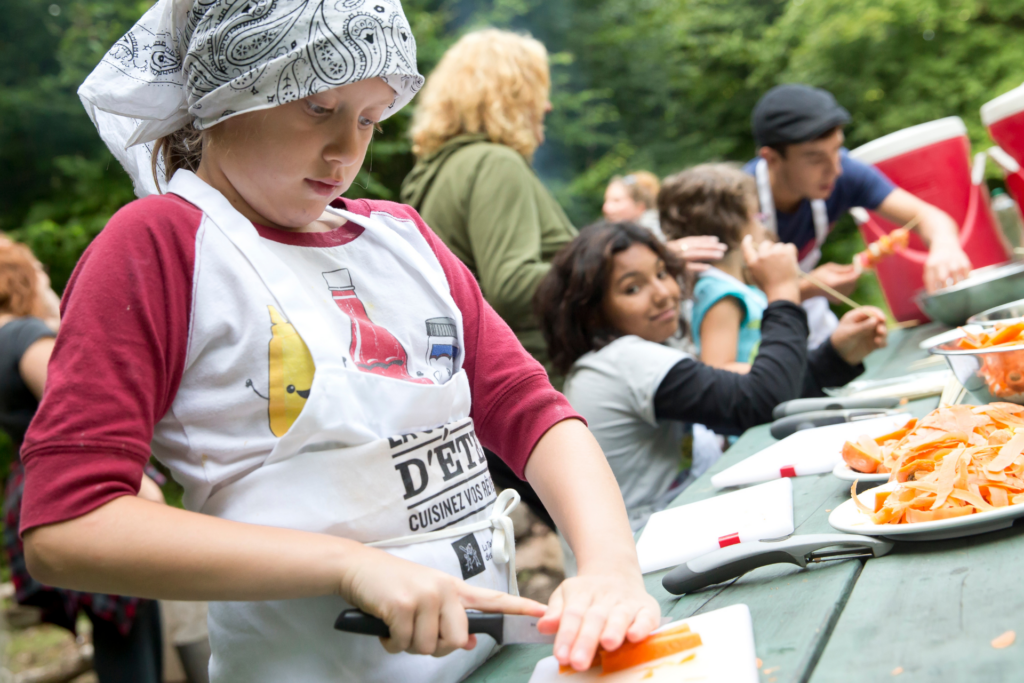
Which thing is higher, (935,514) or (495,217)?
(495,217)

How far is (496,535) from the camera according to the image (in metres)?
1.05

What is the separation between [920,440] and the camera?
3.94 ft

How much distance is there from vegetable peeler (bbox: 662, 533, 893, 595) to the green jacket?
1616mm

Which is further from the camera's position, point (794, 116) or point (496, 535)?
point (794, 116)

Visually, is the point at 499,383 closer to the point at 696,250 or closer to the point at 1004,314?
the point at 1004,314

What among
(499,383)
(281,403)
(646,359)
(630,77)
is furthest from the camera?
(630,77)

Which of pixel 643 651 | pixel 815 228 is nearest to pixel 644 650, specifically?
pixel 643 651

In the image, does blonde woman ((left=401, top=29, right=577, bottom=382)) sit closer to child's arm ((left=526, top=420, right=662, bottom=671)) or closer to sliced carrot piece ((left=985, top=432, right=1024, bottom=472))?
child's arm ((left=526, top=420, right=662, bottom=671))

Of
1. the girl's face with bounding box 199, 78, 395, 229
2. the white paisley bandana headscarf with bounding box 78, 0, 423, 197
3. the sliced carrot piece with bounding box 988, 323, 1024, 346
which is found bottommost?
the sliced carrot piece with bounding box 988, 323, 1024, 346

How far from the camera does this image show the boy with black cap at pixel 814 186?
3633 mm

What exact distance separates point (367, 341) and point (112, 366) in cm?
28

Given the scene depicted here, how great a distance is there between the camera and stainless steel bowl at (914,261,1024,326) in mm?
2602

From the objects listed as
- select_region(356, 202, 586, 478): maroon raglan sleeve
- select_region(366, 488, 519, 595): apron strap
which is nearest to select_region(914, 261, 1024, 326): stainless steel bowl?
select_region(356, 202, 586, 478): maroon raglan sleeve

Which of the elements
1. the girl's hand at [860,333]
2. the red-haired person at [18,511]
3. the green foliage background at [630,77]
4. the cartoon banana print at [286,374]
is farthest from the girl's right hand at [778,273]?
the green foliage background at [630,77]
